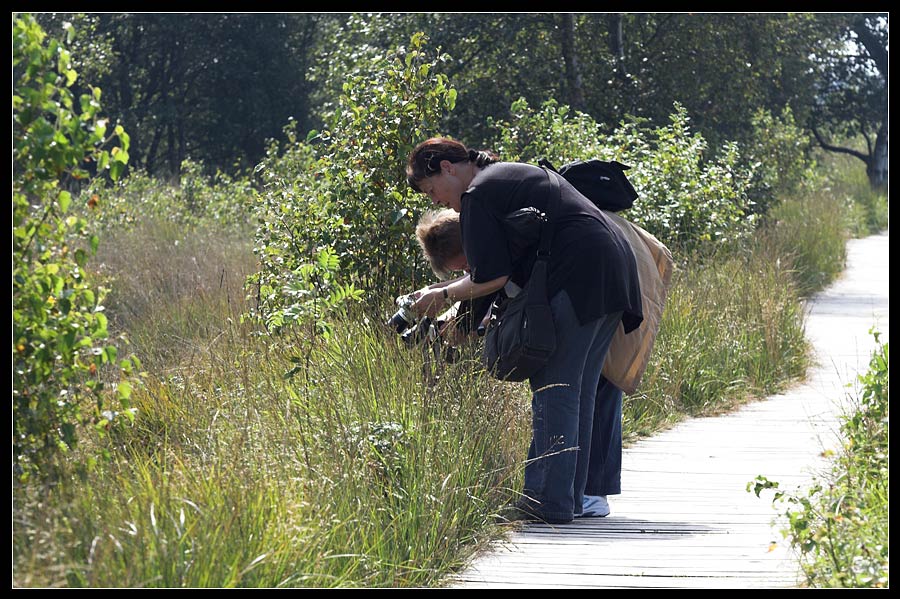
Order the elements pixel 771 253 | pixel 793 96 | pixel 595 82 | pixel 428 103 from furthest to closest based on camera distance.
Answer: pixel 793 96, pixel 595 82, pixel 771 253, pixel 428 103

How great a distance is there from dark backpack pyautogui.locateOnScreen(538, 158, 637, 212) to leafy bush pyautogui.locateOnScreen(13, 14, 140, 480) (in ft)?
7.89

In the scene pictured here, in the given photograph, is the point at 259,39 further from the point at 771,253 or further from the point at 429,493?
the point at 429,493

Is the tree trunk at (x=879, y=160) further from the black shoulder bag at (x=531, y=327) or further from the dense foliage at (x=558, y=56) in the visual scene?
the black shoulder bag at (x=531, y=327)

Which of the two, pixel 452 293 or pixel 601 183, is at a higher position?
pixel 601 183

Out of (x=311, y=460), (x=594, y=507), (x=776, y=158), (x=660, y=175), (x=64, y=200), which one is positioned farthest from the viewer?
(x=776, y=158)

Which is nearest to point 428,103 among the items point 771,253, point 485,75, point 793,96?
point 771,253

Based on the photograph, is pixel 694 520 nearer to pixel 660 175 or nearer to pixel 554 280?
pixel 554 280

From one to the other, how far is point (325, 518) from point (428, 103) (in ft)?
12.7

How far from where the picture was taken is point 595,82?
17.6 meters

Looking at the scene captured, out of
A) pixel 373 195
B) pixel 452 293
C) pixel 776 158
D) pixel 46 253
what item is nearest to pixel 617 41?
pixel 776 158

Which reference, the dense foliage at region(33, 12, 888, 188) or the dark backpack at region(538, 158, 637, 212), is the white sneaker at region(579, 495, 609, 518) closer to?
the dark backpack at region(538, 158, 637, 212)

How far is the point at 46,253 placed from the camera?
371cm

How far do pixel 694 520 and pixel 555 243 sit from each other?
1289mm

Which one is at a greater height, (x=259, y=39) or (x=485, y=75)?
(x=259, y=39)
